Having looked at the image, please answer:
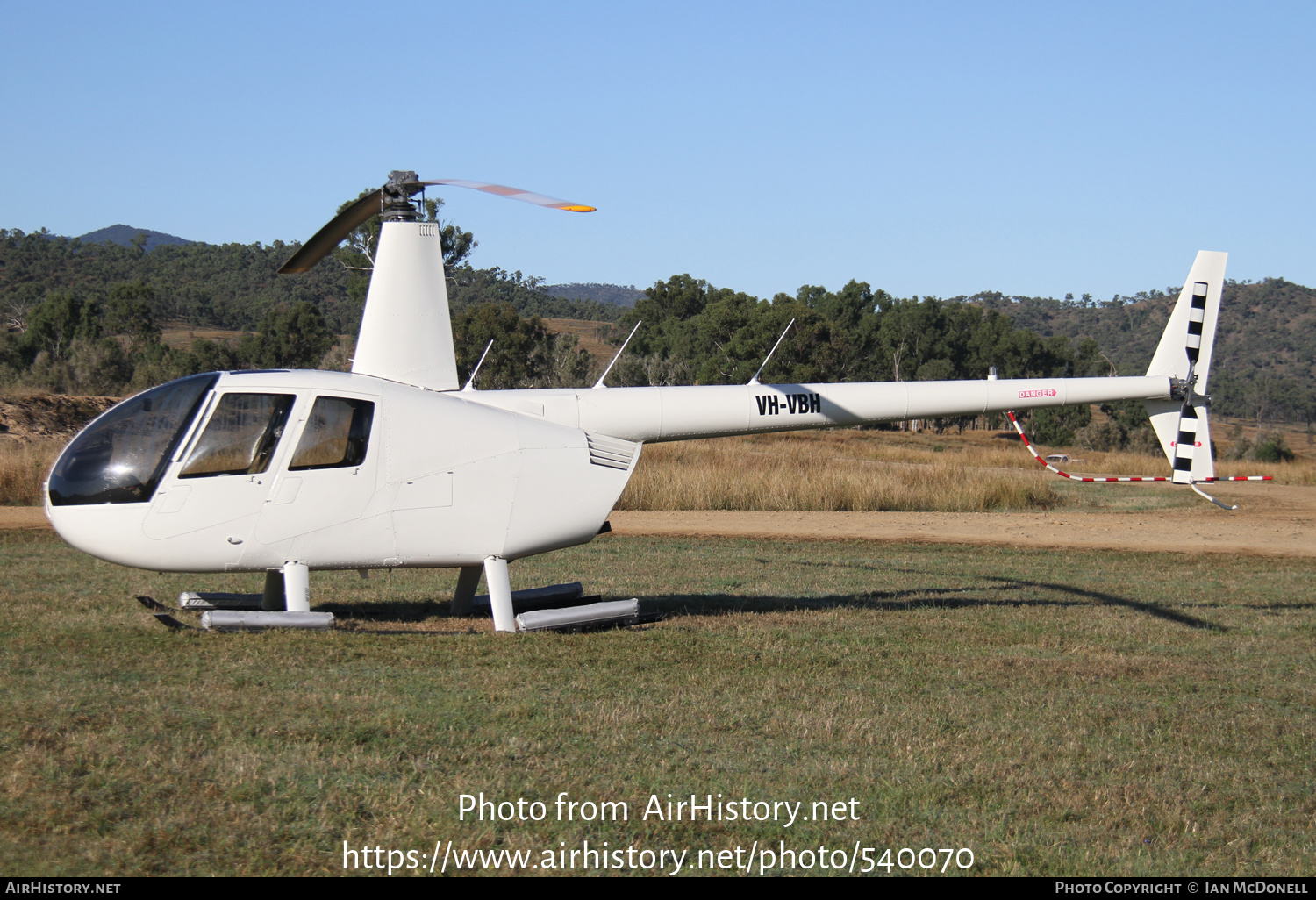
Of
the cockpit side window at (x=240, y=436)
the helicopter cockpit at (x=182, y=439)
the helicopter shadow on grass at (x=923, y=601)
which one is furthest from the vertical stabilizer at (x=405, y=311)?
the helicopter shadow on grass at (x=923, y=601)

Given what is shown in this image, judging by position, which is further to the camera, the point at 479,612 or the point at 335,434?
the point at 479,612

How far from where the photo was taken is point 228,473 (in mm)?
7930

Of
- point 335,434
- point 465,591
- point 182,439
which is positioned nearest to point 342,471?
point 335,434

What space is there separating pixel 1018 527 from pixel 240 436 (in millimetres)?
15935

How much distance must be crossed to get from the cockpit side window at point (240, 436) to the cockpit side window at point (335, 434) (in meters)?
0.19

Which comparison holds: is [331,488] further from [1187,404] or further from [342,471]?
[1187,404]

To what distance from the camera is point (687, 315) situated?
351ft

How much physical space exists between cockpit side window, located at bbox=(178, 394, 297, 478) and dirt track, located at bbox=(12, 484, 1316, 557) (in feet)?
33.8

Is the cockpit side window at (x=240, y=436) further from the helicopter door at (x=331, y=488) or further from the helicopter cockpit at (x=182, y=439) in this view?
the helicopter door at (x=331, y=488)

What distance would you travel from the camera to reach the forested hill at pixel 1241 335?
10469 centimetres

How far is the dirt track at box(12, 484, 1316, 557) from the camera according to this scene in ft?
59.7

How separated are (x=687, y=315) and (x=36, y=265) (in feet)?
208

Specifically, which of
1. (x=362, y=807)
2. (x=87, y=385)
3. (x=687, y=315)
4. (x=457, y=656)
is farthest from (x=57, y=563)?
(x=687, y=315)
